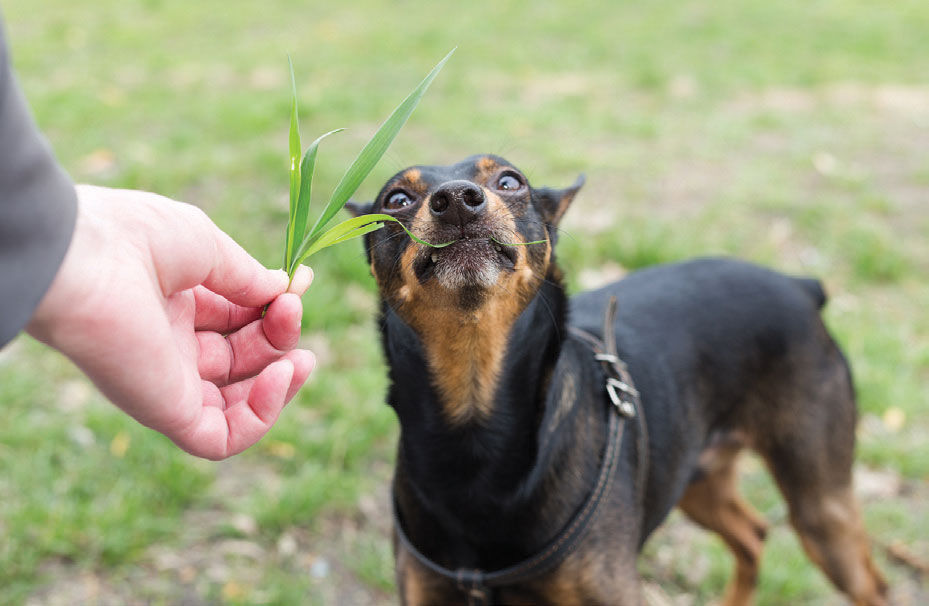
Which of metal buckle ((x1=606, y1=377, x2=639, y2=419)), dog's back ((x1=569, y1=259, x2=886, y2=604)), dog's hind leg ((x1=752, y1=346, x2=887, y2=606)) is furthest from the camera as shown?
dog's hind leg ((x1=752, y1=346, x2=887, y2=606))

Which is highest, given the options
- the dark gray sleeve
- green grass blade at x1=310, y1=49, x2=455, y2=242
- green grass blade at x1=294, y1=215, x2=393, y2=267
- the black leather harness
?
the dark gray sleeve

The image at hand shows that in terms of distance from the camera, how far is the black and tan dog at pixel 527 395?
2150 millimetres

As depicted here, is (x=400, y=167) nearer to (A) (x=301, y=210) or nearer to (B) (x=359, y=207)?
(B) (x=359, y=207)

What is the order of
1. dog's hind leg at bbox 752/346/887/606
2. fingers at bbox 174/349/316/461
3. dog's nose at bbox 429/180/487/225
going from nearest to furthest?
fingers at bbox 174/349/316/461 < dog's nose at bbox 429/180/487/225 < dog's hind leg at bbox 752/346/887/606

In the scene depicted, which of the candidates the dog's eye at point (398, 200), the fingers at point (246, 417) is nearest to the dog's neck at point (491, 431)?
the dog's eye at point (398, 200)

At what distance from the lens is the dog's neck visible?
2.33 meters

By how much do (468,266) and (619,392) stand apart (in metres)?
0.82

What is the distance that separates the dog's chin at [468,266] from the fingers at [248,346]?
37 centimetres

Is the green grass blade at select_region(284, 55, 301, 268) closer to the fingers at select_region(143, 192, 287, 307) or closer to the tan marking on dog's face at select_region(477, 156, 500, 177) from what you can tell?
the fingers at select_region(143, 192, 287, 307)

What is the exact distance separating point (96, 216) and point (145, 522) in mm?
2270

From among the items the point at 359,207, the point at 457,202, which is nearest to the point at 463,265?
the point at 457,202

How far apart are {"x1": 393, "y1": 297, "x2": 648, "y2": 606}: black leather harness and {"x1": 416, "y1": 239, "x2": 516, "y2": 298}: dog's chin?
0.66m

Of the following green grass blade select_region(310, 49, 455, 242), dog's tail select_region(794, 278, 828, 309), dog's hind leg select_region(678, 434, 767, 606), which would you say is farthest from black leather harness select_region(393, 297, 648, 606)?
green grass blade select_region(310, 49, 455, 242)

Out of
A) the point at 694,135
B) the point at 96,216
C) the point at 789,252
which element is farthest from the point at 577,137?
the point at 96,216
